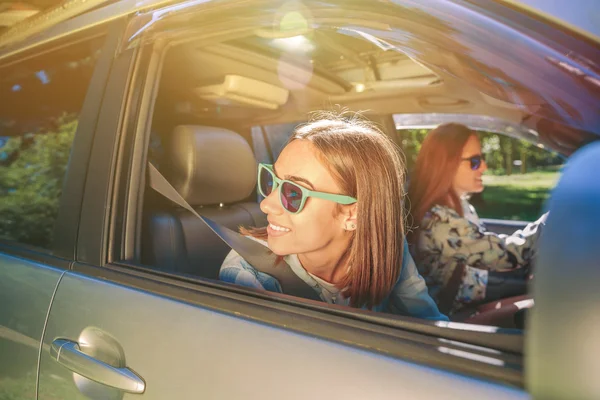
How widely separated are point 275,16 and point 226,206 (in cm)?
119

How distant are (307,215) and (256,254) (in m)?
0.25

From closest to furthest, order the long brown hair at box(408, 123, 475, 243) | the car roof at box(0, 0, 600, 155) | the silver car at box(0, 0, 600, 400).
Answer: the silver car at box(0, 0, 600, 400) → the car roof at box(0, 0, 600, 155) → the long brown hair at box(408, 123, 475, 243)

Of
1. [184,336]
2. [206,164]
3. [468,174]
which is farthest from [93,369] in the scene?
[468,174]

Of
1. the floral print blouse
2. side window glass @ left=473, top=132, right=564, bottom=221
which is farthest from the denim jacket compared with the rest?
side window glass @ left=473, top=132, right=564, bottom=221

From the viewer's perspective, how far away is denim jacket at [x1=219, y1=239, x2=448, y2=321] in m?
1.57

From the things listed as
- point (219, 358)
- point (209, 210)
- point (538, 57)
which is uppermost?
point (538, 57)

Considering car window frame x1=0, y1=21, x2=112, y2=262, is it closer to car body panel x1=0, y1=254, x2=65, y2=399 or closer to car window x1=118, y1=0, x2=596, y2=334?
car body panel x1=0, y1=254, x2=65, y2=399

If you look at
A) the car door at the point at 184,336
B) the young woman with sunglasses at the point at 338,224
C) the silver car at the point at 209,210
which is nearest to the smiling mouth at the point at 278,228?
the young woman with sunglasses at the point at 338,224

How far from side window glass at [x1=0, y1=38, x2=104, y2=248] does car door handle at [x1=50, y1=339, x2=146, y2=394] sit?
544 mm

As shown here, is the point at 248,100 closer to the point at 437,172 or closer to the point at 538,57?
the point at 437,172

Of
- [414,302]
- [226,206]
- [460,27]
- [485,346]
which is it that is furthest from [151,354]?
[226,206]

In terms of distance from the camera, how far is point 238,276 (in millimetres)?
1555

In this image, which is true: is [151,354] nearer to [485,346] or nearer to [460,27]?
[485,346]

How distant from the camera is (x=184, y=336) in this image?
3.85ft
